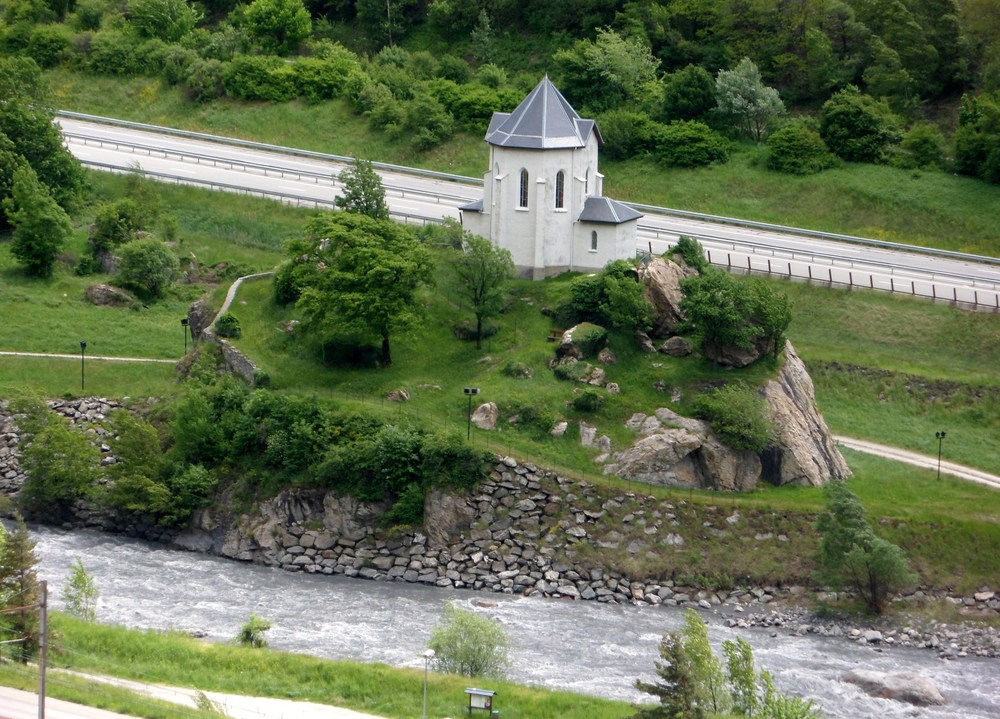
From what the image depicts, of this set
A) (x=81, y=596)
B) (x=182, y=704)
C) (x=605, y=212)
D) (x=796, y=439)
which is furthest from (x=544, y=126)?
(x=182, y=704)

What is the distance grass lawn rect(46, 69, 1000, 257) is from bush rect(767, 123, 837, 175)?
0.58 m

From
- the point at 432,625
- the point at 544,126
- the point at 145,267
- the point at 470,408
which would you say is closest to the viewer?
the point at 432,625

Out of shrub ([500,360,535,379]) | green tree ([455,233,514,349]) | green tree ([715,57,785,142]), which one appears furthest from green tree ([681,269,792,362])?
green tree ([715,57,785,142])

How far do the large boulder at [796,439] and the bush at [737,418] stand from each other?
2.92 feet

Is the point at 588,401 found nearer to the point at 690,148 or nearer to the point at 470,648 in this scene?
the point at 470,648

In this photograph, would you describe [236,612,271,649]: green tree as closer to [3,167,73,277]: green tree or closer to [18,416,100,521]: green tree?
[18,416,100,521]: green tree

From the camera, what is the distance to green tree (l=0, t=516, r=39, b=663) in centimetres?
6141

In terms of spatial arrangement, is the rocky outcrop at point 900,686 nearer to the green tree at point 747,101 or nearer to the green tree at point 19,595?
the green tree at point 19,595

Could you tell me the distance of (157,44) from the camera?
125312mm

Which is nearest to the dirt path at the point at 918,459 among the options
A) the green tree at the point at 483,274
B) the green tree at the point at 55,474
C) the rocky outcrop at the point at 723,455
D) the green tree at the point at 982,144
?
the rocky outcrop at the point at 723,455

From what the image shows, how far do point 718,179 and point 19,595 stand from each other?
58.5 m

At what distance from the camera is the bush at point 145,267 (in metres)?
99.1

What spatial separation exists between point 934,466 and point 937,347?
10.6 meters

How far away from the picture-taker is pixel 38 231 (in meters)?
99.5
